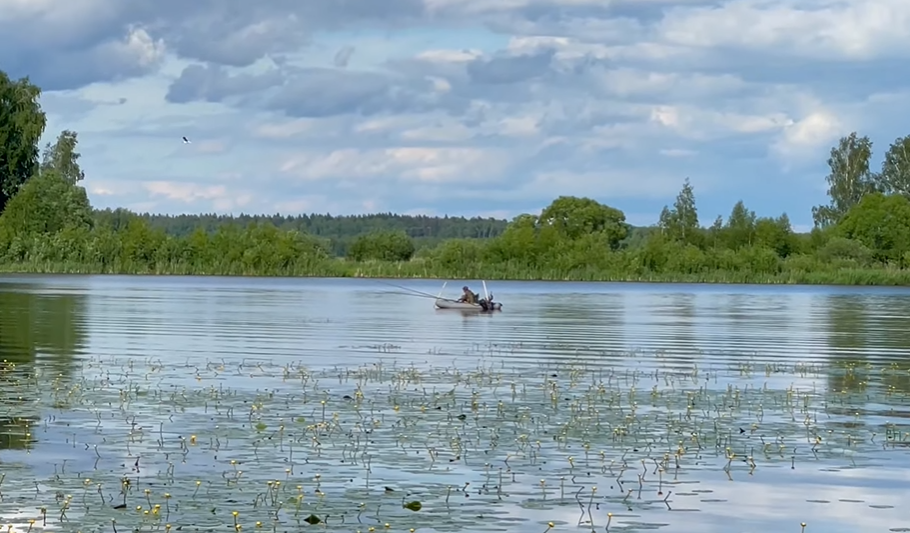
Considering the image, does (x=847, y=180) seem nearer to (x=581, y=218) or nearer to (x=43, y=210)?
(x=581, y=218)

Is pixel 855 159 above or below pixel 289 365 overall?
above

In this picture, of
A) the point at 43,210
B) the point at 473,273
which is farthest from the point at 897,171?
the point at 43,210

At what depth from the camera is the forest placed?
5453 inches

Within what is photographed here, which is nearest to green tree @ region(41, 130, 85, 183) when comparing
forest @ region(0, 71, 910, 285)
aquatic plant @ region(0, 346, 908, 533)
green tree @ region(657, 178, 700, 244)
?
forest @ region(0, 71, 910, 285)

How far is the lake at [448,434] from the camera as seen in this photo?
1616 centimetres

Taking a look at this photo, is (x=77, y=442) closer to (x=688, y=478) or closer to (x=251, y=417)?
(x=251, y=417)

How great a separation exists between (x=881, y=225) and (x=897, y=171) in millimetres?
21500

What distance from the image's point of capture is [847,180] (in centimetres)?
18000

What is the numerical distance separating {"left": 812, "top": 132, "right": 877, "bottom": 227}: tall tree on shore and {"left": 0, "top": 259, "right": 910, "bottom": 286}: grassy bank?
98.3 ft

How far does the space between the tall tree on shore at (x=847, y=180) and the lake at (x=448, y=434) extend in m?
138

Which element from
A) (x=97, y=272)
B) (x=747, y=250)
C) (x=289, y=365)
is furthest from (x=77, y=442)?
(x=747, y=250)

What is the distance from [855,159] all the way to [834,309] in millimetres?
104594

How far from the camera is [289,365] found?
110ft

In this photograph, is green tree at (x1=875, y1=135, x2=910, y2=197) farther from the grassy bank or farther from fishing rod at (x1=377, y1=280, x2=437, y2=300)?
fishing rod at (x1=377, y1=280, x2=437, y2=300)
